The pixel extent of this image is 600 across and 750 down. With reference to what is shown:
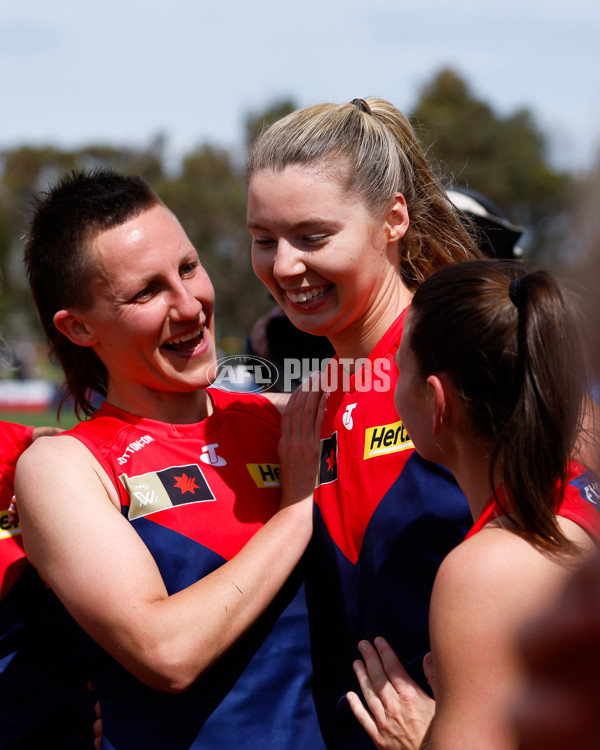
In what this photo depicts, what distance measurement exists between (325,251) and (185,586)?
3.46 ft

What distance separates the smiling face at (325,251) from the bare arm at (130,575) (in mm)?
608

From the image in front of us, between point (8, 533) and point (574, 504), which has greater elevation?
point (574, 504)

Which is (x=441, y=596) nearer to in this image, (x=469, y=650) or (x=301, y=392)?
(x=469, y=650)

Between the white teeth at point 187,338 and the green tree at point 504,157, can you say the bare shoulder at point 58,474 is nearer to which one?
the white teeth at point 187,338

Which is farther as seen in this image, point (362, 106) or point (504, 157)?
point (504, 157)

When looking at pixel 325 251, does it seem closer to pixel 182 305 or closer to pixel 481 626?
pixel 182 305

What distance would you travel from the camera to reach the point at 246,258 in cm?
3650

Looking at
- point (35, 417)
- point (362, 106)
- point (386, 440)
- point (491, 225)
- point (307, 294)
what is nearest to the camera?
point (386, 440)

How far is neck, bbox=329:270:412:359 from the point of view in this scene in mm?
2457

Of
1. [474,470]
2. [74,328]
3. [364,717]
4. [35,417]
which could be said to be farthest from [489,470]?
[35,417]

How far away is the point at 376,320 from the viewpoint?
8.08ft

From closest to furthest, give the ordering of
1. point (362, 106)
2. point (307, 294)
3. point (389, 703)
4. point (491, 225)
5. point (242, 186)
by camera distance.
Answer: point (389, 703) < point (307, 294) < point (362, 106) < point (491, 225) < point (242, 186)

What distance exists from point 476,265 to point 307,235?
2.17 ft

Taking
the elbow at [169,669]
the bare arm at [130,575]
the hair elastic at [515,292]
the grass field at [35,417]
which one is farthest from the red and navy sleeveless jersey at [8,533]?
the grass field at [35,417]
